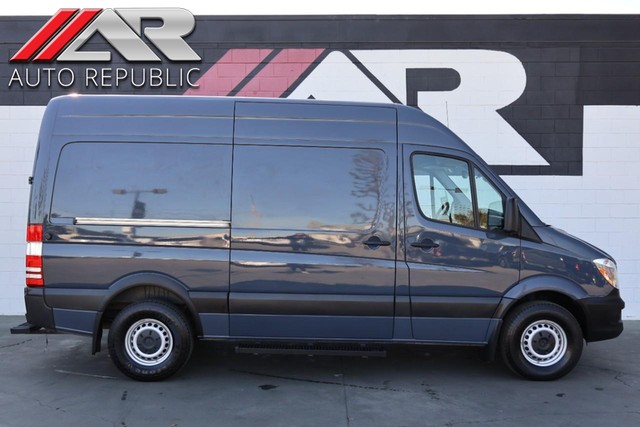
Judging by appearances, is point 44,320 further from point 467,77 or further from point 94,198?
point 467,77

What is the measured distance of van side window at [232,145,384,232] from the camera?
5285mm

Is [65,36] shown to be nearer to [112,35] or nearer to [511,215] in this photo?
[112,35]

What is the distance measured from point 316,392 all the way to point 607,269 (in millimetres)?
3015

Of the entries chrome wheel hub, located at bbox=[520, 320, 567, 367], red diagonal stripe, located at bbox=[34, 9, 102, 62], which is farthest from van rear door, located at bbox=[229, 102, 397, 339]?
red diagonal stripe, located at bbox=[34, 9, 102, 62]

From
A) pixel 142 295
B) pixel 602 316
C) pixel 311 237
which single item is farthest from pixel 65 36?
pixel 602 316

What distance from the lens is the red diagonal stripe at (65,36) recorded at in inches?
332

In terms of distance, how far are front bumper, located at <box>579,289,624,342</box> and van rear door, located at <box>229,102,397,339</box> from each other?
6.18ft

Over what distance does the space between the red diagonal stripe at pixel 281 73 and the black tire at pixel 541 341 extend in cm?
482

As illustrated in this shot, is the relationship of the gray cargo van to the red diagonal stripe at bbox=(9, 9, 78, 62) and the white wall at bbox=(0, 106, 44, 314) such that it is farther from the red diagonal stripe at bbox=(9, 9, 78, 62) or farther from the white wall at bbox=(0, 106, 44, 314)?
the red diagonal stripe at bbox=(9, 9, 78, 62)

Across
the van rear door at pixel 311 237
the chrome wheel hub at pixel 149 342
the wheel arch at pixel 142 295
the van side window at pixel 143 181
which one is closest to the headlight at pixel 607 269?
the van rear door at pixel 311 237

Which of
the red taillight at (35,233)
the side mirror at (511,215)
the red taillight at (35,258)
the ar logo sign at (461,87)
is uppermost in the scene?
the ar logo sign at (461,87)

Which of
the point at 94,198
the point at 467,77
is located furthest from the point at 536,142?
the point at 94,198

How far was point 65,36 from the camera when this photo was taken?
333 inches

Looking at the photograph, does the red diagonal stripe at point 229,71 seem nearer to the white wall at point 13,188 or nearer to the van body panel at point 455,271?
the white wall at point 13,188
